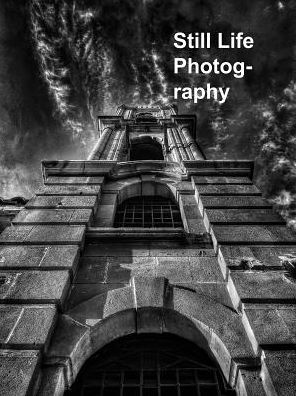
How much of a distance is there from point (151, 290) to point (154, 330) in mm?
726

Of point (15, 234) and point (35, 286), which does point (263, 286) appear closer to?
point (35, 286)

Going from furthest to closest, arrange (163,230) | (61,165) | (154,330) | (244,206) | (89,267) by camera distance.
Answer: (61,165), (244,206), (163,230), (89,267), (154,330)

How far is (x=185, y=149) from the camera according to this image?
16.5m

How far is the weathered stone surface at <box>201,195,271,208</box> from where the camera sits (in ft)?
28.8

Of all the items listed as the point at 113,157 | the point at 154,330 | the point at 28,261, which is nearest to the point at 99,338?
the point at 154,330

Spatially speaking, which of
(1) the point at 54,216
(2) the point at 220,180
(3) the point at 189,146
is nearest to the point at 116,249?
(1) the point at 54,216

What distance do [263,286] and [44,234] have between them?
16.3 ft

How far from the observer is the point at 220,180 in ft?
34.3

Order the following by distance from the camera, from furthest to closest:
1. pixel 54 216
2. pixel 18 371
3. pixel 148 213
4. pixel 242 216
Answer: pixel 148 213, pixel 242 216, pixel 54 216, pixel 18 371

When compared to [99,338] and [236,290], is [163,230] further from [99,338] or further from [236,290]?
[99,338]

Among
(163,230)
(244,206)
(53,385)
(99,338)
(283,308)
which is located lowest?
(53,385)

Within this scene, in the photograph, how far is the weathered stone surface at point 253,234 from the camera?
7.23 meters

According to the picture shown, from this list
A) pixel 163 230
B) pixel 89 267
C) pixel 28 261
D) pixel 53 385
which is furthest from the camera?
pixel 163 230

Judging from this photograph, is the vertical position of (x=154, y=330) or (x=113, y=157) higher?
(x=113, y=157)
